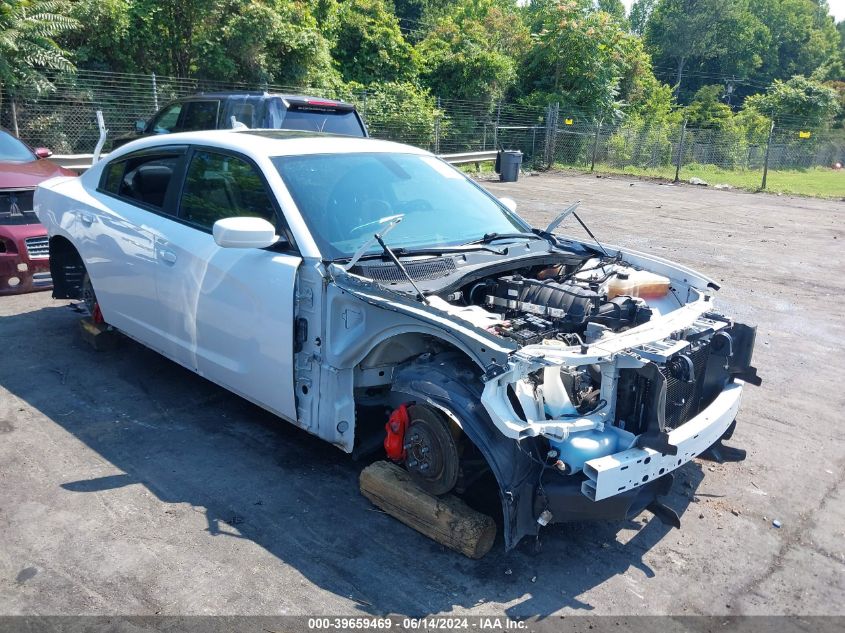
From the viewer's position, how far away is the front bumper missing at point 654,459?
293 centimetres

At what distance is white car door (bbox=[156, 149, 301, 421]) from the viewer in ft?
12.8

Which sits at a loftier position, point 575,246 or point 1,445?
point 575,246

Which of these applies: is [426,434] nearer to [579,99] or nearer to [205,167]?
[205,167]

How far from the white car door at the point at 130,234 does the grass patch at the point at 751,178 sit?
1989 cm

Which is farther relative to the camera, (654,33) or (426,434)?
(654,33)

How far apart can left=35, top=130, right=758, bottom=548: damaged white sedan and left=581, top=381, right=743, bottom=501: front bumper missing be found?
0.01 metres

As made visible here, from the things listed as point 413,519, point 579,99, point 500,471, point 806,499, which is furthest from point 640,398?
point 579,99

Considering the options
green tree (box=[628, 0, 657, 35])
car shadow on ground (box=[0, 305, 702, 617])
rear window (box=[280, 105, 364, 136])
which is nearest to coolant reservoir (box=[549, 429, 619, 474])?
car shadow on ground (box=[0, 305, 702, 617])

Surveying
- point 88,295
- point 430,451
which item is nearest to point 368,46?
point 88,295

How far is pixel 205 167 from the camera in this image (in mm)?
4574

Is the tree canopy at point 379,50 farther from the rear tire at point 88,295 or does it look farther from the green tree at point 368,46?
the rear tire at point 88,295

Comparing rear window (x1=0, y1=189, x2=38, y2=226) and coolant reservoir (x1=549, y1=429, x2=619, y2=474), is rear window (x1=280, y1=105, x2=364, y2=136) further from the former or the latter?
coolant reservoir (x1=549, y1=429, x2=619, y2=474)

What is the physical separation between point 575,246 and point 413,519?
221 centimetres

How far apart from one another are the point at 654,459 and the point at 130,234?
3.64 meters
